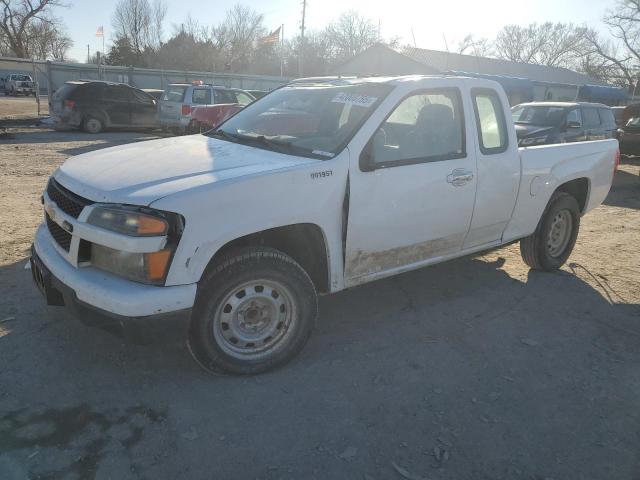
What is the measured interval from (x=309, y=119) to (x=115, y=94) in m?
15.5

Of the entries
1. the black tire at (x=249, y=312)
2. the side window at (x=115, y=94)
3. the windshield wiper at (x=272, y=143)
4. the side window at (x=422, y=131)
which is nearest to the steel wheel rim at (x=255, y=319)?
the black tire at (x=249, y=312)

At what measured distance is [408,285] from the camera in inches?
189

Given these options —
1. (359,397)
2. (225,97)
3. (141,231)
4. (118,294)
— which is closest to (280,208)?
(141,231)

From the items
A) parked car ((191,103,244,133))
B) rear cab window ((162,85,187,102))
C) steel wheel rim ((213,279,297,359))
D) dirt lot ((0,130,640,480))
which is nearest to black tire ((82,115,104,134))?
rear cab window ((162,85,187,102))

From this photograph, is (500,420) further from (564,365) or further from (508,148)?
(508,148)

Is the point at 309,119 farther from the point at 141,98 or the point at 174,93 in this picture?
the point at 141,98

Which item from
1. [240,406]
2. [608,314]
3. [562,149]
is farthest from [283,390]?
[562,149]

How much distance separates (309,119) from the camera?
3.73 meters

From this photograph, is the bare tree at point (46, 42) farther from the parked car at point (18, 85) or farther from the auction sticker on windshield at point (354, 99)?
the auction sticker on windshield at point (354, 99)

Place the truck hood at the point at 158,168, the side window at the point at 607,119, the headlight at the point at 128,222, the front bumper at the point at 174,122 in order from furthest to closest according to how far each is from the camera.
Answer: the front bumper at the point at 174,122, the side window at the point at 607,119, the truck hood at the point at 158,168, the headlight at the point at 128,222

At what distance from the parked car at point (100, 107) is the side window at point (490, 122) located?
605 inches

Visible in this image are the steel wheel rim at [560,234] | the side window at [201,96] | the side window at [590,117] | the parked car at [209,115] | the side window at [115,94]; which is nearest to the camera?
the steel wheel rim at [560,234]

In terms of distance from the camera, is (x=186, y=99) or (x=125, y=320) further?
(x=186, y=99)

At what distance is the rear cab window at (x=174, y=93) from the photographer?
16.3 m
